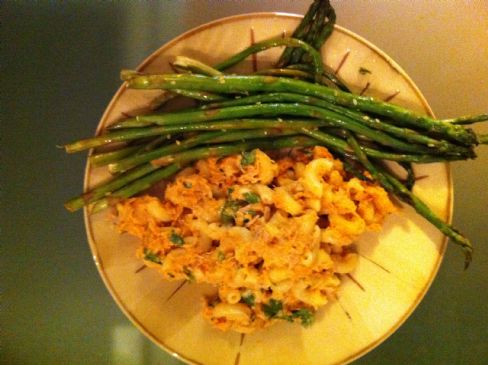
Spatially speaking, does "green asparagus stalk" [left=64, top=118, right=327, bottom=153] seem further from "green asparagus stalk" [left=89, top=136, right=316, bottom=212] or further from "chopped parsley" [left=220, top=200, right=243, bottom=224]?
"chopped parsley" [left=220, top=200, right=243, bottom=224]

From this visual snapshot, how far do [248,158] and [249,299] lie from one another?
0.58m

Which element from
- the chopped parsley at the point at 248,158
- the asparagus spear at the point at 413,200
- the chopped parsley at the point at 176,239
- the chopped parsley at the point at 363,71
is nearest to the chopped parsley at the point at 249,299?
the chopped parsley at the point at 176,239

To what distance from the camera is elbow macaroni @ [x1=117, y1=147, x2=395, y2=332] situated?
145cm

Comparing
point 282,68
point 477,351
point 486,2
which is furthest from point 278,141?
point 477,351

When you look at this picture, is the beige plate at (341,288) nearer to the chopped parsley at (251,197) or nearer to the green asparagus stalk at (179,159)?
the green asparagus stalk at (179,159)

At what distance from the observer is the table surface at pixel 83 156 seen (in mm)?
1895

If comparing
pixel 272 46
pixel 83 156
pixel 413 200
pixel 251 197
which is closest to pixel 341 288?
pixel 413 200

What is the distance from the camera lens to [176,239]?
1541 millimetres

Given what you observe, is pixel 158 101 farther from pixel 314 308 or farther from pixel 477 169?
pixel 477 169

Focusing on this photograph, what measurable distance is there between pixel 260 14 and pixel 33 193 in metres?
1.40

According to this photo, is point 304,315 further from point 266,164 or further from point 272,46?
point 272,46

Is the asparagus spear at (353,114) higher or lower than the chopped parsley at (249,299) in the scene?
higher

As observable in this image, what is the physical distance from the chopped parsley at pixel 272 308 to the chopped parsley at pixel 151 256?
18.3 inches

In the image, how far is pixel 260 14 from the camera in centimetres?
149
